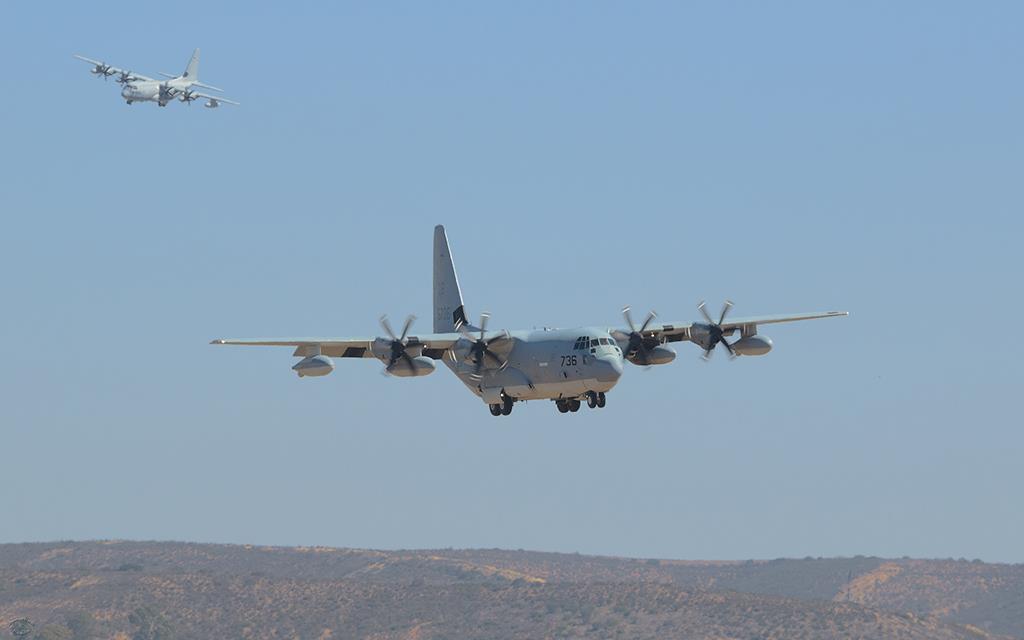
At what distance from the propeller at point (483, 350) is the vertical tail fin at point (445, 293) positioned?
11481 mm

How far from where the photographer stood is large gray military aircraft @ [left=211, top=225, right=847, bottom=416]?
86.1 meters

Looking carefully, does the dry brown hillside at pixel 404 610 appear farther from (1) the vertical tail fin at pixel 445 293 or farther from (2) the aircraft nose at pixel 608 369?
(2) the aircraft nose at pixel 608 369

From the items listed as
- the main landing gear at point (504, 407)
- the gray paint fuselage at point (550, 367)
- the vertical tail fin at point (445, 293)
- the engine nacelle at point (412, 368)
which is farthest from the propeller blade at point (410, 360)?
the vertical tail fin at point (445, 293)

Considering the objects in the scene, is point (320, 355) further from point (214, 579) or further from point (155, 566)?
point (155, 566)

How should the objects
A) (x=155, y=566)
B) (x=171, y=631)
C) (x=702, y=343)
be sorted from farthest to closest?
(x=155, y=566)
(x=171, y=631)
(x=702, y=343)

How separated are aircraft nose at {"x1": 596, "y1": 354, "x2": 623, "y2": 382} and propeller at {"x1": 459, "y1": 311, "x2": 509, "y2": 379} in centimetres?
628

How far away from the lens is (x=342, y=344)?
3529 inches

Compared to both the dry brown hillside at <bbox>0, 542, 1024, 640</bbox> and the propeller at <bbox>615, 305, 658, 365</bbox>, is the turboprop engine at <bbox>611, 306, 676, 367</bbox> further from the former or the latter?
the dry brown hillside at <bbox>0, 542, 1024, 640</bbox>

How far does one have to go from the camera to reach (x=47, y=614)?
152m

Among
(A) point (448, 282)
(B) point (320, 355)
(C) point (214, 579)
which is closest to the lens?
(B) point (320, 355)

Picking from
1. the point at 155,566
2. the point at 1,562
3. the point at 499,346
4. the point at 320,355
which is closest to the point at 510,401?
the point at 499,346

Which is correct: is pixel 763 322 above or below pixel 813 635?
above

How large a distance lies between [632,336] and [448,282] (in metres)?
14.9

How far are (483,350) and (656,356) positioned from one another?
9391 mm
